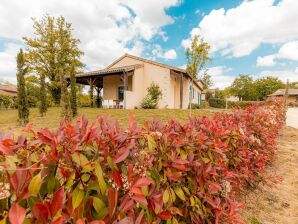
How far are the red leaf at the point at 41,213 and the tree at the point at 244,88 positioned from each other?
3343 inches

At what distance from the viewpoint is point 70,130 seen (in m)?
1.27

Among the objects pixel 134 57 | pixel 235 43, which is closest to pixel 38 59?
pixel 134 57

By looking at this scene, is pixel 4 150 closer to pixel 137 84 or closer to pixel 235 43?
pixel 137 84

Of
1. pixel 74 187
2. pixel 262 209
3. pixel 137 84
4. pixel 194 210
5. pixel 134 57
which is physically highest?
pixel 134 57

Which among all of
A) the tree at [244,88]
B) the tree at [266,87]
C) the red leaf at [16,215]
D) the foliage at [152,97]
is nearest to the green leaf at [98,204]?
the red leaf at [16,215]

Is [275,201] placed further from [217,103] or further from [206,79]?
[206,79]

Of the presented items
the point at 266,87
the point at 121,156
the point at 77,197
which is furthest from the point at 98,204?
the point at 266,87

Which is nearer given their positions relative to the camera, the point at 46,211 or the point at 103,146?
the point at 46,211

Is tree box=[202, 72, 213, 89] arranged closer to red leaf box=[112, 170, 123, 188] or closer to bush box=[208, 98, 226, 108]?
bush box=[208, 98, 226, 108]

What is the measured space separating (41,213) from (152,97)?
18096mm

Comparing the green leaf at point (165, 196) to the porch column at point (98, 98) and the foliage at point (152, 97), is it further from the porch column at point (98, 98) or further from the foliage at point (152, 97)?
the porch column at point (98, 98)

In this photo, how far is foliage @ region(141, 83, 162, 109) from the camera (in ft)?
59.7

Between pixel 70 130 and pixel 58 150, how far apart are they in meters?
0.20

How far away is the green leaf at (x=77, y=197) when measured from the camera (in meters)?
0.91
